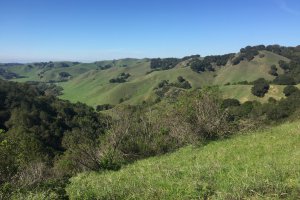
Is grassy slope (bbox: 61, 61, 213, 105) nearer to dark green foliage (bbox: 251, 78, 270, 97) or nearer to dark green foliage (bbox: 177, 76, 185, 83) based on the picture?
dark green foliage (bbox: 177, 76, 185, 83)

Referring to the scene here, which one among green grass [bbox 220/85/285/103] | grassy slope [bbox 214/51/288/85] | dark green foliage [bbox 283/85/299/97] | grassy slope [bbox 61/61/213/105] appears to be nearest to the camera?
dark green foliage [bbox 283/85/299/97]

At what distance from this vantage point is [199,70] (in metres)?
165

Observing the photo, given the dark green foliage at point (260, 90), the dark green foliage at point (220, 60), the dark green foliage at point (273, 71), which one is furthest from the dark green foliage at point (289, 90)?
the dark green foliage at point (220, 60)

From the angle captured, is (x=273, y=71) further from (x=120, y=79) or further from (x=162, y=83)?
(x=120, y=79)

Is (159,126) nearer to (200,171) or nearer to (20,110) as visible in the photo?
(200,171)

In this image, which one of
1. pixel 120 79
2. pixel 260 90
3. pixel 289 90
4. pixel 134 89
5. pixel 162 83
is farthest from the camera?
pixel 120 79

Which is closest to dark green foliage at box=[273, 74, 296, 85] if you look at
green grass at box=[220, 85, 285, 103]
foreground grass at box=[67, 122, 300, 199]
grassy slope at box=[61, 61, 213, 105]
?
green grass at box=[220, 85, 285, 103]

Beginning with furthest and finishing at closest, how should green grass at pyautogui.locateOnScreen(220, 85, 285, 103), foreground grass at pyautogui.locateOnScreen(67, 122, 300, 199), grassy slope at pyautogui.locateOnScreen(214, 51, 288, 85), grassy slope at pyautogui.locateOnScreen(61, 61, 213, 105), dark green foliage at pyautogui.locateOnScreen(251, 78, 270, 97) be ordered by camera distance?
grassy slope at pyautogui.locateOnScreen(61, 61, 213, 105)
grassy slope at pyautogui.locateOnScreen(214, 51, 288, 85)
dark green foliage at pyautogui.locateOnScreen(251, 78, 270, 97)
green grass at pyautogui.locateOnScreen(220, 85, 285, 103)
foreground grass at pyautogui.locateOnScreen(67, 122, 300, 199)

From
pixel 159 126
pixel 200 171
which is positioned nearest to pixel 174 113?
pixel 159 126

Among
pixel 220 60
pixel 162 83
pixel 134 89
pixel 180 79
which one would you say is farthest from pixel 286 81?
pixel 220 60

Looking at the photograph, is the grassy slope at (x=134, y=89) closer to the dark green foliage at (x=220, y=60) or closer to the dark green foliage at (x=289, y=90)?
the dark green foliage at (x=220, y=60)

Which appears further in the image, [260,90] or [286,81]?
[286,81]

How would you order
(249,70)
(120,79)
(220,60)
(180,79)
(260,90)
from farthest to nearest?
(120,79) < (220,60) < (180,79) < (249,70) < (260,90)

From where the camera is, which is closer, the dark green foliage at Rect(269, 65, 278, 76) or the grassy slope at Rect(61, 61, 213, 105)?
the dark green foliage at Rect(269, 65, 278, 76)
